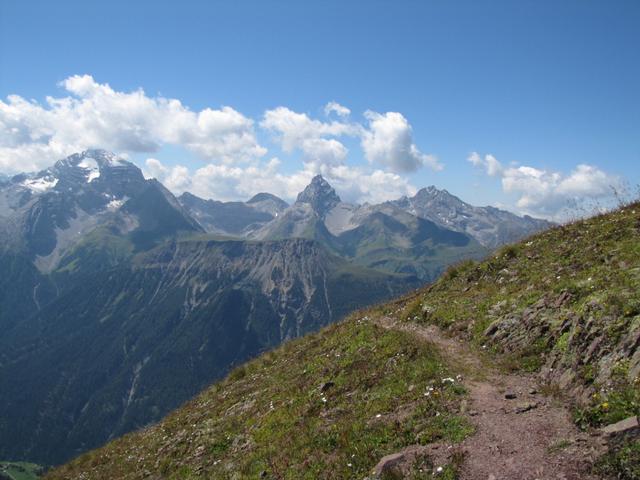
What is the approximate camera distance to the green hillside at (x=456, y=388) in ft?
38.2

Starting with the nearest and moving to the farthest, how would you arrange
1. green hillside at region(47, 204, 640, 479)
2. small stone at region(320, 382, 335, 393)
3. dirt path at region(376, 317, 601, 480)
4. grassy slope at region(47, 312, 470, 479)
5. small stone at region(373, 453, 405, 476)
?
dirt path at region(376, 317, 601, 480)
green hillside at region(47, 204, 640, 479)
small stone at region(373, 453, 405, 476)
grassy slope at region(47, 312, 470, 479)
small stone at region(320, 382, 335, 393)

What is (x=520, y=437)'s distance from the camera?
11750 millimetres

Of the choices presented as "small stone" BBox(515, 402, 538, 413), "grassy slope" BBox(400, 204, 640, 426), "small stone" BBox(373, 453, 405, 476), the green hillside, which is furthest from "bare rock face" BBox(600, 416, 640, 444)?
"small stone" BBox(373, 453, 405, 476)

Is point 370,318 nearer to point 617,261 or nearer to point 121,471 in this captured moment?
point 617,261

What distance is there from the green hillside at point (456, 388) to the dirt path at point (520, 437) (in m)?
0.05

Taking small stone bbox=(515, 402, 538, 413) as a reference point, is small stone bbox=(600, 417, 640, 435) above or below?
A: above

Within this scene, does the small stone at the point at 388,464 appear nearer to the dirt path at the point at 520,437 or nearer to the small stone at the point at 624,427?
the dirt path at the point at 520,437

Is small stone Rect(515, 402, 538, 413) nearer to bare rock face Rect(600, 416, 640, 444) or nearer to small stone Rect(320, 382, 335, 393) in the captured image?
bare rock face Rect(600, 416, 640, 444)

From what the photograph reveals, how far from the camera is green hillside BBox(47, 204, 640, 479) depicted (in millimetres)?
A: 11641

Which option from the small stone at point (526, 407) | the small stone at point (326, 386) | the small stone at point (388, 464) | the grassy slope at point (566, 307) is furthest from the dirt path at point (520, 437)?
the small stone at point (326, 386)

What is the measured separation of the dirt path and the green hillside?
45 mm

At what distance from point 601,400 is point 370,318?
1691cm

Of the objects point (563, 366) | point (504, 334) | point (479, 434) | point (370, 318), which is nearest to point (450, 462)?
point (479, 434)

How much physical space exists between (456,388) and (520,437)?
334cm
